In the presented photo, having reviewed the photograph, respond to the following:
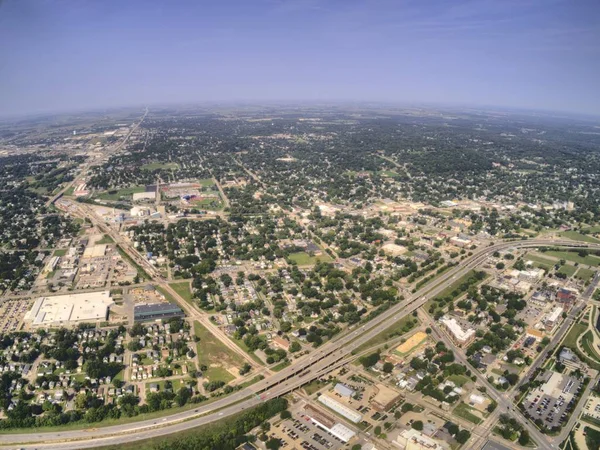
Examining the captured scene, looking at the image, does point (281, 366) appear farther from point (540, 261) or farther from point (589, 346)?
point (540, 261)

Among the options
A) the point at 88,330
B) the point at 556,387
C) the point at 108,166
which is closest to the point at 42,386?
the point at 88,330

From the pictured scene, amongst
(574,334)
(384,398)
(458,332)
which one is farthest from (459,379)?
(574,334)

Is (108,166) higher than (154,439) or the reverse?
higher

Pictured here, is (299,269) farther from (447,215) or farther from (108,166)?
(108,166)

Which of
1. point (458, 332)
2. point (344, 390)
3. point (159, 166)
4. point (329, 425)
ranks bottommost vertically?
point (329, 425)

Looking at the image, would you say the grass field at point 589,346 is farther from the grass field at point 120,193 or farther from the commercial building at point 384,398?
the grass field at point 120,193

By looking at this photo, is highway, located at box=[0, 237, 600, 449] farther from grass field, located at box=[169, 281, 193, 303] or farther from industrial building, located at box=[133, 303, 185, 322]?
grass field, located at box=[169, 281, 193, 303]

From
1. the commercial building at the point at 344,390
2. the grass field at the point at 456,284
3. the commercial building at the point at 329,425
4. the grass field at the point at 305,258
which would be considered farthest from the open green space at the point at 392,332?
the grass field at the point at 305,258
